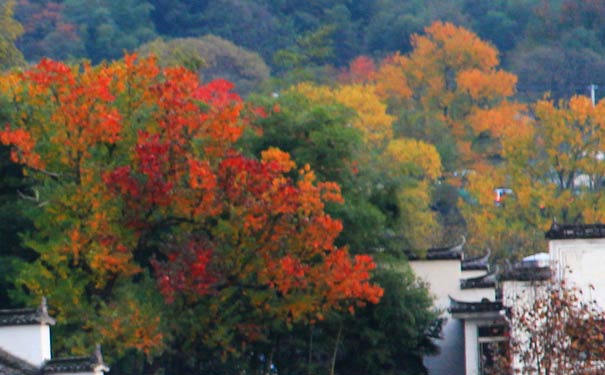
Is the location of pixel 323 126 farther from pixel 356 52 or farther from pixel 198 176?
pixel 356 52

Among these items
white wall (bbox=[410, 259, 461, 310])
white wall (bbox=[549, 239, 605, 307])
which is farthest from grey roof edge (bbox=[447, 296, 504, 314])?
white wall (bbox=[410, 259, 461, 310])

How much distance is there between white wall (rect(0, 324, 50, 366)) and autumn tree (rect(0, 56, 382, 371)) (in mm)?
6643

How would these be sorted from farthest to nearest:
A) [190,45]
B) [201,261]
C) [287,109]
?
[190,45]
[287,109]
[201,261]

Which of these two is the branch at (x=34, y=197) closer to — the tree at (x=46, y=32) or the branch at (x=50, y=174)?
the branch at (x=50, y=174)

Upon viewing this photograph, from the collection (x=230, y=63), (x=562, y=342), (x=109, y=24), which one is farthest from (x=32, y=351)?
(x=109, y=24)

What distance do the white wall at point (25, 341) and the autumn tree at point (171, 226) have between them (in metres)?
6.64

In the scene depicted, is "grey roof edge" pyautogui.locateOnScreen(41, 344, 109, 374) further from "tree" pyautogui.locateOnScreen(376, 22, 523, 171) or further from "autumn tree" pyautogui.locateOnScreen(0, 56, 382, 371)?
"tree" pyautogui.locateOnScreen(376, 22, 523, 171)

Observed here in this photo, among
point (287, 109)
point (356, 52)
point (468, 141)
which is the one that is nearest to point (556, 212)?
point (468, 141)

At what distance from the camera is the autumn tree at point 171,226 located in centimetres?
3856

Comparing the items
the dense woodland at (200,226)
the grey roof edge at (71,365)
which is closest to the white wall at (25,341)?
the grey roof edge at (71,365)

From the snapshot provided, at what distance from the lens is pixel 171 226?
40.2m

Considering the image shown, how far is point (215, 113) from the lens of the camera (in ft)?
135

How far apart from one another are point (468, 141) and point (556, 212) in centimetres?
2172

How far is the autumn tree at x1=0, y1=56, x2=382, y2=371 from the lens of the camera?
38562 millimetres
